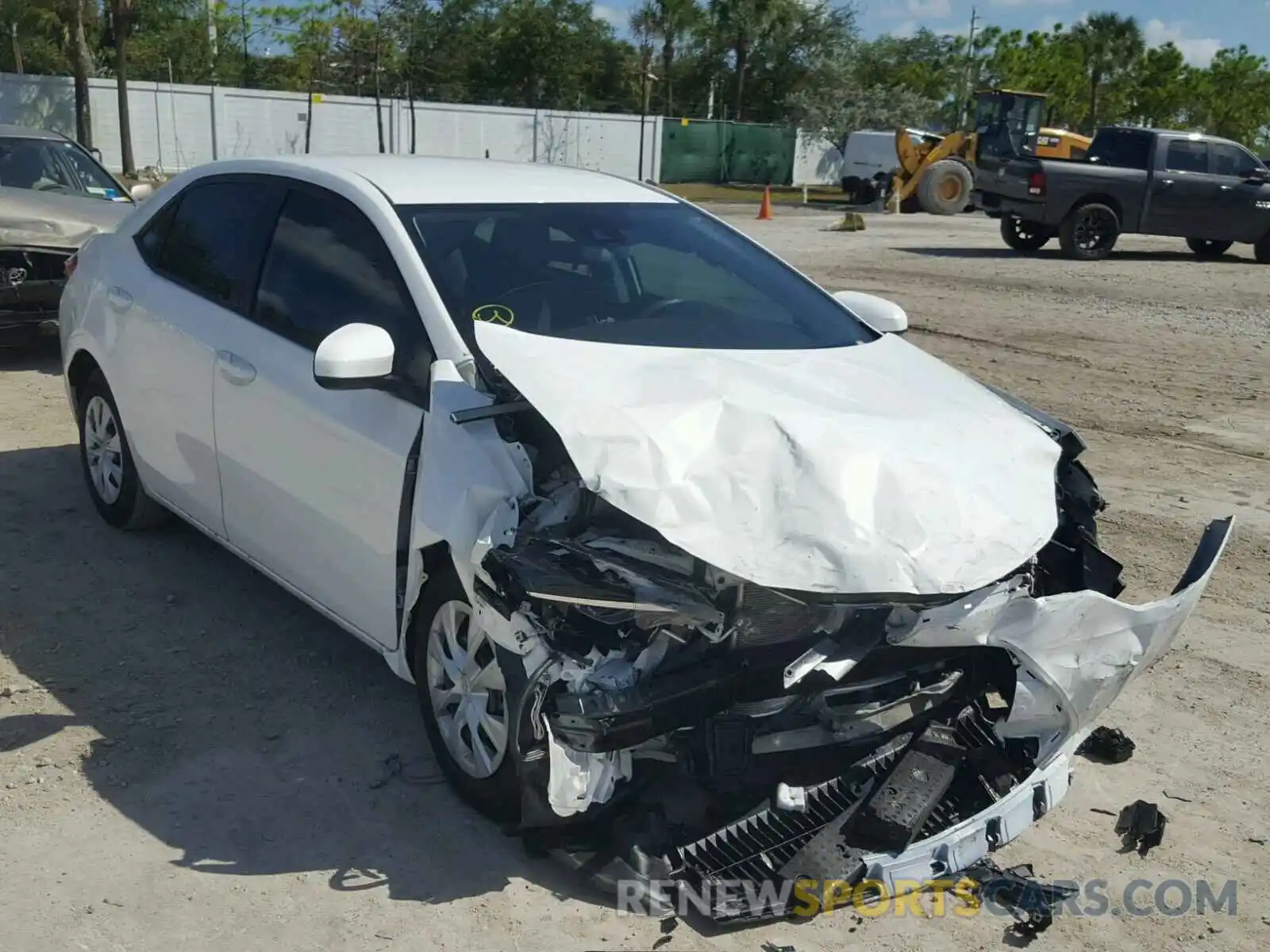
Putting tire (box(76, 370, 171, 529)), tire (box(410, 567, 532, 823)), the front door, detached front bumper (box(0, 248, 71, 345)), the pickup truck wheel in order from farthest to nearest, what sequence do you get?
the pickup truck wheel, detached front bumper (box(0, 248, 71, 345)), tire (box(76, 370, 171, 529)), the front door, tire (box(410, 567, 532, 823))

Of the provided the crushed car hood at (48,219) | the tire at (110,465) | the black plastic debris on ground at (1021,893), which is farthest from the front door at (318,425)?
the crushed car hood at (48,219)

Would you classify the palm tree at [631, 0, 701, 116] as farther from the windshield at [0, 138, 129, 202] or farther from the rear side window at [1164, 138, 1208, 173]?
the windshield at [0, 138, 129, 202]

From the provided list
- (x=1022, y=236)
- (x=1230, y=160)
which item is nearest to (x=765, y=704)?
(x=1022, y=236)

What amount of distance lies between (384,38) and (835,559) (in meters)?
47.8

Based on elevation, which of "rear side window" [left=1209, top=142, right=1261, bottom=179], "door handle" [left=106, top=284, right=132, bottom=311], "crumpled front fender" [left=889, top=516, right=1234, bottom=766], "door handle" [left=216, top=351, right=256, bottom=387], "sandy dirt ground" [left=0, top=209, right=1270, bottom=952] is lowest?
"sandy dirt ground" [left=0, top=209, right=1270, bottom=952]

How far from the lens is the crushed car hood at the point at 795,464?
3025 millimetres

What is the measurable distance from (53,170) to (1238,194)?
1703 centimetres

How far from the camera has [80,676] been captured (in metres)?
4.46

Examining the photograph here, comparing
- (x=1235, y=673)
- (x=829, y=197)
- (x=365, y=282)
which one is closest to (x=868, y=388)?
(x=365, y=282)

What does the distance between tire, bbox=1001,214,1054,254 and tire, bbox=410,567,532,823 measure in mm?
17979

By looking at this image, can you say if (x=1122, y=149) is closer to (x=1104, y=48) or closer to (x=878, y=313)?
(x=878, y=313)

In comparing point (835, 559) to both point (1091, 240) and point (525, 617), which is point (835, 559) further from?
point (1091, 240)

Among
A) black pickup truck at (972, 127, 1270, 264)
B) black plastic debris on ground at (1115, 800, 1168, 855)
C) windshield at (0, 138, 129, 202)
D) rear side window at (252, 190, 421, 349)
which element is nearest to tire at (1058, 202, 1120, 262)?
black pickup truck at (972, 127, 1270, 264)

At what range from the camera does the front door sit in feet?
12.4
